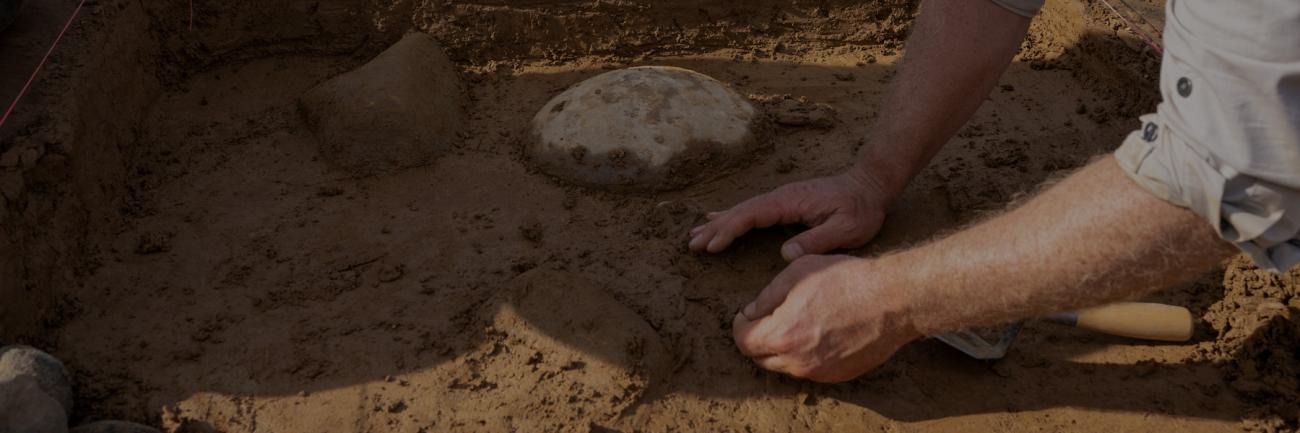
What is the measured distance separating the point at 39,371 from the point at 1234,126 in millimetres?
2229

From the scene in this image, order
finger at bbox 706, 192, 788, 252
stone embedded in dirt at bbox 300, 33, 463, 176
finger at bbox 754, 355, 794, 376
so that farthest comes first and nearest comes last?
stone embedded in dirt at bbox 300, 33, 463, 176 → finger at bbox 706, 192, 788, 252 → finger at bbox 754, 355, 794, 376

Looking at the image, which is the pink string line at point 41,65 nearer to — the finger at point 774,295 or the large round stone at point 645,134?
the large round stone at point 645,134

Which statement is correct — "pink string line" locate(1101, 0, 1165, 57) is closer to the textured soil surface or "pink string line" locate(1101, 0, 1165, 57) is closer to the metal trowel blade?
the textured soil surface

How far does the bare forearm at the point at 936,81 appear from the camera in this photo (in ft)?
7.17

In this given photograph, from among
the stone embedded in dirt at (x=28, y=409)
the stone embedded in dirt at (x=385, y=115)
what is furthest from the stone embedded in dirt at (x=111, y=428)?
the stone embedded in dirt at (x=385, y=115)

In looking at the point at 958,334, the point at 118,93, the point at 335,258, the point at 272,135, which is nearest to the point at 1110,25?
the point at 958,334

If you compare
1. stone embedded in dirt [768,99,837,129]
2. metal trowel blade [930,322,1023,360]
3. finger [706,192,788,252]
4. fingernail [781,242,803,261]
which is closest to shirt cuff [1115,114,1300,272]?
metal trowel blade [930,322,1023,360]

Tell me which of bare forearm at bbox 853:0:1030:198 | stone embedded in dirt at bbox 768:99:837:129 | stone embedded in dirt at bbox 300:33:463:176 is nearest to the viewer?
bare forearm at bbox 853:0:1030:198

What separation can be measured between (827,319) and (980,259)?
34cm

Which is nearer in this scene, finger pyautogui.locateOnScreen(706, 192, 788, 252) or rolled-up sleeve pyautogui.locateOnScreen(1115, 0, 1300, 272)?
rolled-up sleeve pyautogui.locateOnScreen(1115, 0, 1300, 272)

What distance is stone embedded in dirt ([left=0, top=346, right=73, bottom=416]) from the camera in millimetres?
1882

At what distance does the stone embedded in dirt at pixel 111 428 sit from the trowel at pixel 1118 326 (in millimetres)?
1737

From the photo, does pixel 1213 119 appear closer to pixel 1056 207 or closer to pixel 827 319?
pixel 1056 207

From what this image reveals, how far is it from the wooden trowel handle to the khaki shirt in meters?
0.81
